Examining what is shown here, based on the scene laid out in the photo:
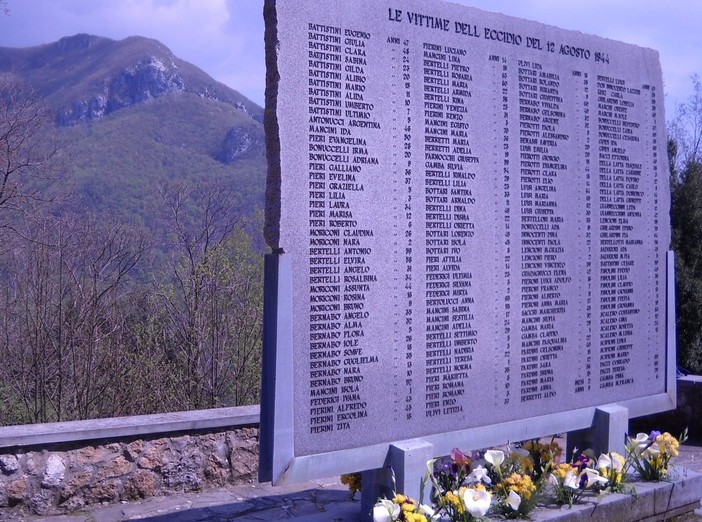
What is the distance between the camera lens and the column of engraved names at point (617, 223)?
6.05 m

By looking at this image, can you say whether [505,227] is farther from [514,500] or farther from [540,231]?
[514,500]

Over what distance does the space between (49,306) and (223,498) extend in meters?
2.81

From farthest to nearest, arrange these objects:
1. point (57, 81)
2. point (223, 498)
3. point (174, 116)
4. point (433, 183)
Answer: point (57, 81), point (174, 116), point (223, 498), point (433, 183)

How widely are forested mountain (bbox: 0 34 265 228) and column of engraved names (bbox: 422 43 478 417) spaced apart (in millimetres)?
15595

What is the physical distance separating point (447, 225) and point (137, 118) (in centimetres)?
3724

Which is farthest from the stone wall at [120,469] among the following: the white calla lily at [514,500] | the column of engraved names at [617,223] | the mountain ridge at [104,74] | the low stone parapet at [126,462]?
the mountain ridge at [104,74]

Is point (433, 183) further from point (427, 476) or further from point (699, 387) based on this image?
point (699, 387)

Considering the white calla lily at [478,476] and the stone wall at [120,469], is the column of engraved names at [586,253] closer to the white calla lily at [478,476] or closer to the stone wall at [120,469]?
the white calla lily at [478,476]

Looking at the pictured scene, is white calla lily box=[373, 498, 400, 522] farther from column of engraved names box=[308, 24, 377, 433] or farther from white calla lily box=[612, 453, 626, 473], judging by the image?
white calla lily box=[612, 453, 626, 473]

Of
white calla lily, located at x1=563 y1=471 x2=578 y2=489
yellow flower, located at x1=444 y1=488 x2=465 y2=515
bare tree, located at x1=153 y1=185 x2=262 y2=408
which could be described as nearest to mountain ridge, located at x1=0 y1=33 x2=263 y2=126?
bare tree, located at x1=153 y1=185 x2=262 y2=408

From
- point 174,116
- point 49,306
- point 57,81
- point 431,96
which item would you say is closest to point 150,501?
point 49,306

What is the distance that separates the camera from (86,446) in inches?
239

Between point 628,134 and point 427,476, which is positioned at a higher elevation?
point 628,134

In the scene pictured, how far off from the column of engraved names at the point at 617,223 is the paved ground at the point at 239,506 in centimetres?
127
